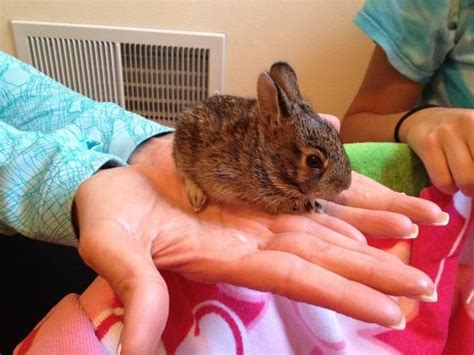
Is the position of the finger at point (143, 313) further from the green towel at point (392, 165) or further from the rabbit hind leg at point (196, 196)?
the green towel at point (392, 165)

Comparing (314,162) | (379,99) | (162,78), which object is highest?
(314,162)

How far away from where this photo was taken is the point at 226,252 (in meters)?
0.67

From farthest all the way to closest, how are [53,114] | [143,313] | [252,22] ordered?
[252,22], [53,114], [143,313]

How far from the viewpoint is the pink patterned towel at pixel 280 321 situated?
2.25 feet

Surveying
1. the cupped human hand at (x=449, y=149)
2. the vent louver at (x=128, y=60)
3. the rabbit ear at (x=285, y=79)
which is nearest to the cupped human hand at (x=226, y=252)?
the cupped human hand at (x=449, y=149)

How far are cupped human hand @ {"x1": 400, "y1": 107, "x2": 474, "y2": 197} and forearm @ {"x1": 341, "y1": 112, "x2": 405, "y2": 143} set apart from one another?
228 mm

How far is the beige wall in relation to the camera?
1650 millimetres

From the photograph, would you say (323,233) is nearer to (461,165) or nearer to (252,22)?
(461,165)

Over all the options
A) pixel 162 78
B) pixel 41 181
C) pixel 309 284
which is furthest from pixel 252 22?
pixel 309 284

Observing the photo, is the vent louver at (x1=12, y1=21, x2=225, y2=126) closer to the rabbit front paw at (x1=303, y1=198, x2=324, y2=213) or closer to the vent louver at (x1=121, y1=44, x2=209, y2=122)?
the vent louver at (x1=121, y1=44, x2=209, y2=122)

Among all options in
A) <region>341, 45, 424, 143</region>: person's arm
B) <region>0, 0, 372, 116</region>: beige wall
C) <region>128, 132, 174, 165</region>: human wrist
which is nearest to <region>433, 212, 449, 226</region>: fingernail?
<region>341, 45, 424, 143</region>: person's arm

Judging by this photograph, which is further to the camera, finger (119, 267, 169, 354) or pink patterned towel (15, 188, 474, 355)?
pink patterned towel (15, 188, 474, 355)

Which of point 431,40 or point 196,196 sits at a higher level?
point 431,40

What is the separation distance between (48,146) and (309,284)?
1.90 feet
